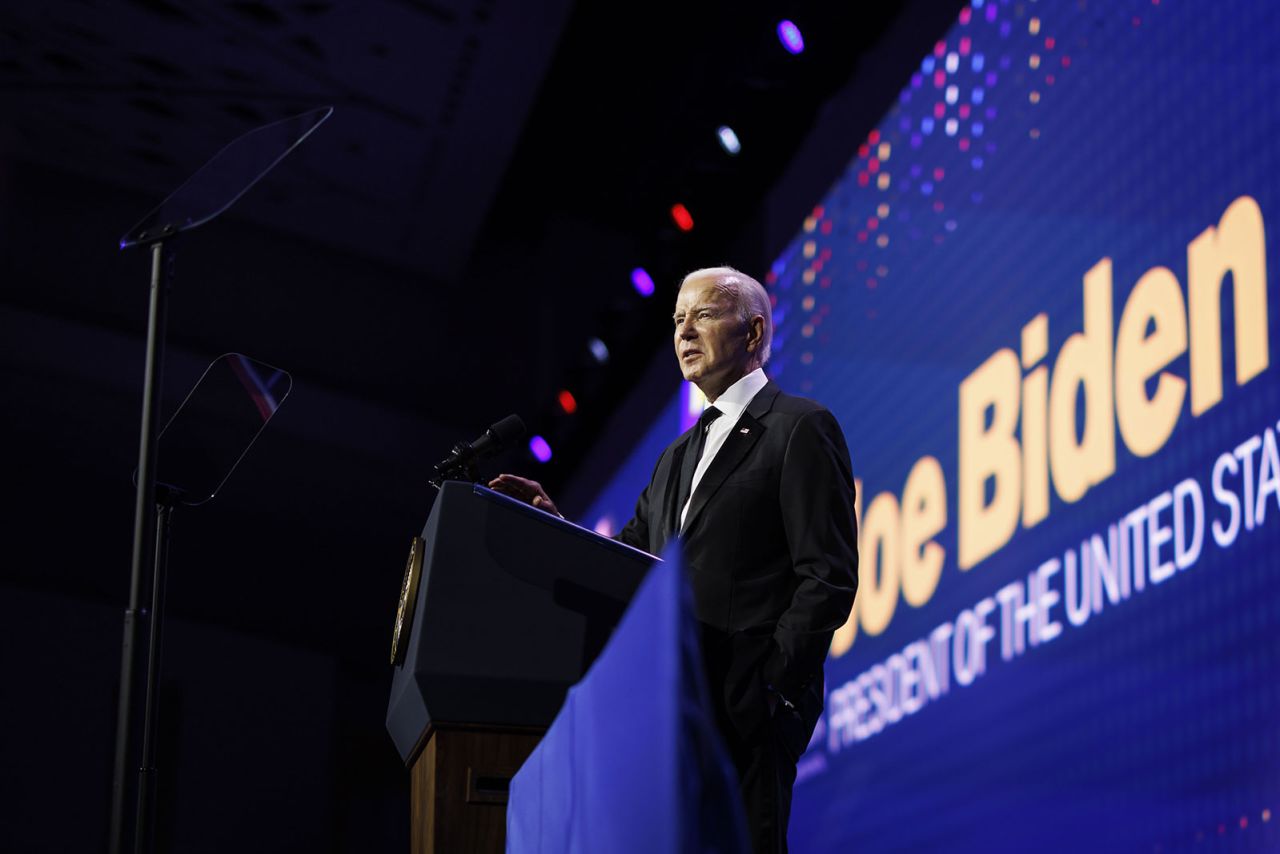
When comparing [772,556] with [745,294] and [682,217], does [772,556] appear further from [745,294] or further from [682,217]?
[682,217]

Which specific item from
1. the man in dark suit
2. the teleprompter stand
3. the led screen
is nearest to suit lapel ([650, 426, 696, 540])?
the man in dark suit

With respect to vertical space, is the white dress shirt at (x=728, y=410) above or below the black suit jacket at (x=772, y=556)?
above

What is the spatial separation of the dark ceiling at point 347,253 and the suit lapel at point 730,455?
2839 millimetres

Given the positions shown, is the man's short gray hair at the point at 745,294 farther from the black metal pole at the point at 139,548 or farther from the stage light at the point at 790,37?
the stage light at the point at 790,37

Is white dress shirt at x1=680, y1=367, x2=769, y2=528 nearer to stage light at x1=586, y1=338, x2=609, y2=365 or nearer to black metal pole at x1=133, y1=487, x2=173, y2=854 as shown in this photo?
black metal pole at x1=133, y1=487, x2=173, y2=854

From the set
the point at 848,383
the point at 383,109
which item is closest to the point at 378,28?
the point at 383,109

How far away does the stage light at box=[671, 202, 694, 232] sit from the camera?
571 cm

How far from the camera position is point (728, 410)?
7.35 feet

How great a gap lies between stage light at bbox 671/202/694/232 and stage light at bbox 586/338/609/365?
1.00 metres

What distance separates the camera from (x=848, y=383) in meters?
4.13

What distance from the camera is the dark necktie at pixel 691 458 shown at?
2211mm

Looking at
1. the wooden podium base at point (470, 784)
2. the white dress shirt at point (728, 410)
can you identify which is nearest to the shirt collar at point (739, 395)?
the white dress shirt at point (728, 410)

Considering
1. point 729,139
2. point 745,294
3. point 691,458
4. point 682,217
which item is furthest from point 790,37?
point 691,458

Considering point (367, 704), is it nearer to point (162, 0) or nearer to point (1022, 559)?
point (162, 0)
